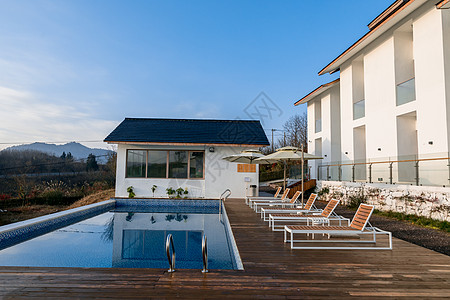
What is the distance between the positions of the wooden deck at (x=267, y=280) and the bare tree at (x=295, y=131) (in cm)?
3757

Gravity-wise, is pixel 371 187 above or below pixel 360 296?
above

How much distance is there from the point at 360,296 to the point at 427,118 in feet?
34.8

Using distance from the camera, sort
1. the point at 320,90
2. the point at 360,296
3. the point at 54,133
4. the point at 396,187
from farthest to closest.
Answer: the point at 54,133, the point at 320,90, the point at 396,187, the point at 360,296

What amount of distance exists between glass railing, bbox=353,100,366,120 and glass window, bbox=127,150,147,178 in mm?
12381

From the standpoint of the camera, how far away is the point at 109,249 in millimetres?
6617

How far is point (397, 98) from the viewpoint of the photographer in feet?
41.7

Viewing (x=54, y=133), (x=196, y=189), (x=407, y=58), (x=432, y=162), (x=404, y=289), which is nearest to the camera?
(x=404, y=289)

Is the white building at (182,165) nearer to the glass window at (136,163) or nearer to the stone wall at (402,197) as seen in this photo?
the glass window at (136,163)

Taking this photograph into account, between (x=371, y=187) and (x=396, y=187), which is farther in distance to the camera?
(x=371, y=187)

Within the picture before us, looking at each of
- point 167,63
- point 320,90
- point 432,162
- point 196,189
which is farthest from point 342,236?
point 167,63

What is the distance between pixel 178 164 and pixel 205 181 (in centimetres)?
179

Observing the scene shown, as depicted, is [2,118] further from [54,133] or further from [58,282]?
[58,282]

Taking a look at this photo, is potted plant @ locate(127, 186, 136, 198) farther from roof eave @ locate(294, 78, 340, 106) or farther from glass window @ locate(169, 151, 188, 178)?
roof eave @ locate(294, 78, 340, 106)

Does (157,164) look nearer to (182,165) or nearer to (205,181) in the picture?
(182,165)
